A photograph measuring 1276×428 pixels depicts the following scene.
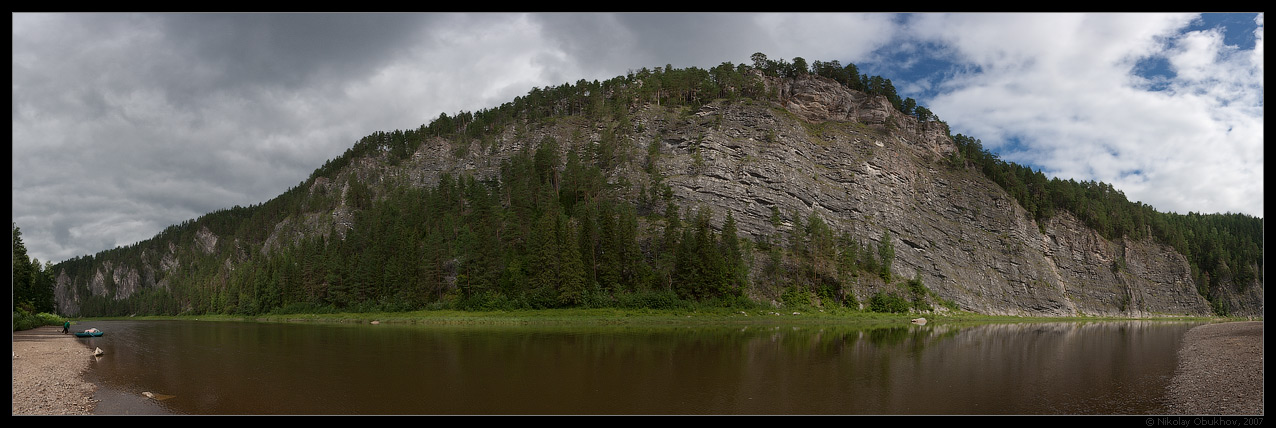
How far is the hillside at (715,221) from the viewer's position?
84.1m

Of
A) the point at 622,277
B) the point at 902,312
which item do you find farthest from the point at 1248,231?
the point at 622,277

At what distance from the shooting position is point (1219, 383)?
22547 millimetres

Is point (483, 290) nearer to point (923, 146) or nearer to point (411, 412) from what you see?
point (411, 412)

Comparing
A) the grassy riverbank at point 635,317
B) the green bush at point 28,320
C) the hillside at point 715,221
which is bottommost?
the grassy riverbank at point 635,317

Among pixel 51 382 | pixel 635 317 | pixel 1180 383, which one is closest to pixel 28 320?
pixel 51 382

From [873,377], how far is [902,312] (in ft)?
218

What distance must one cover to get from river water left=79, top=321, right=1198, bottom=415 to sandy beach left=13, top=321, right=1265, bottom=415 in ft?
2.67

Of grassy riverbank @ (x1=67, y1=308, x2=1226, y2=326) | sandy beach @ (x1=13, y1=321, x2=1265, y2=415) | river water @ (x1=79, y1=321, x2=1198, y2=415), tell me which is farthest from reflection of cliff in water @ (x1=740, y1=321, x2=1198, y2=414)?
grassy riverbank @ (x1=67, y1=308, x2=1226, y2=326)

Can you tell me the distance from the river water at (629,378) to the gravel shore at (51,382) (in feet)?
2.64

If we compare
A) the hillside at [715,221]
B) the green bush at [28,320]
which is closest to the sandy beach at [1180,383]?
the green bush at [28,320]

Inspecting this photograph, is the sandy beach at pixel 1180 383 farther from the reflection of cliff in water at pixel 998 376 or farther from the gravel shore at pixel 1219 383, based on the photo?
the reflection of cliff in water at pixel 998 376

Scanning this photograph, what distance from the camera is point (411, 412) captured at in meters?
18.1

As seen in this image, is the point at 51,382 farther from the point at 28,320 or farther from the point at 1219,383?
the point at 28,320

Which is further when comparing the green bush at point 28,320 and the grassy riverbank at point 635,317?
the grassy riverbank at point 635,317
